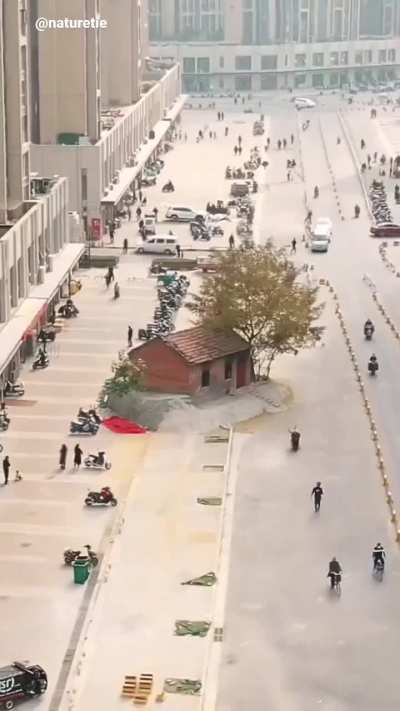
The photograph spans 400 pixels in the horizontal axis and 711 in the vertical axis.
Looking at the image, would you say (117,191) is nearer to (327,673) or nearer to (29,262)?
(29,262)

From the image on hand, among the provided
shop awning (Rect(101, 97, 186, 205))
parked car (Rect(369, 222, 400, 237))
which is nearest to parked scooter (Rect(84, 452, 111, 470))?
shop awning (Rect(101, 97, 186, 205))

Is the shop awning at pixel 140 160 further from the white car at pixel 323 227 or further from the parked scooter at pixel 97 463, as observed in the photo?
the parked scooter at pixel 97 463

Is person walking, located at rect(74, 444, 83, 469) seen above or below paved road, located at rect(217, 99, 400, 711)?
above

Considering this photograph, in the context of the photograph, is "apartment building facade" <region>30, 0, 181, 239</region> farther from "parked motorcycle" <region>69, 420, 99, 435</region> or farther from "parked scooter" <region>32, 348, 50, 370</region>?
"parked motorcycle" <region>69, 420, 99, 435</region>

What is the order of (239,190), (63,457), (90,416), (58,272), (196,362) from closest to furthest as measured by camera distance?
(63,457)
(90,416)
(196,362)
(58,272)
(239,190)

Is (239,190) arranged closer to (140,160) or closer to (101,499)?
(140,160)

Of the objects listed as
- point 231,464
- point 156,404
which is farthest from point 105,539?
point 156,404

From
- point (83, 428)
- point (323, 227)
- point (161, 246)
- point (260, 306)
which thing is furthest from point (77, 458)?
point (323, 227)
